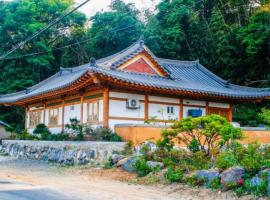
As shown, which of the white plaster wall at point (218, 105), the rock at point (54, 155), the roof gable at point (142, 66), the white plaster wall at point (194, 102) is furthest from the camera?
the white plaster wall at point (218, 105)

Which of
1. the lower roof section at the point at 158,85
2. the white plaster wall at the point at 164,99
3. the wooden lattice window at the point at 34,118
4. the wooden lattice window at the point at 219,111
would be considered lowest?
the wooden lattice window at the point at 34,118

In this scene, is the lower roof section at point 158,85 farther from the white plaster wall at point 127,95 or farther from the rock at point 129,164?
the rock at point 129,164

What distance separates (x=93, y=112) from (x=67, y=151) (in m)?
3.13

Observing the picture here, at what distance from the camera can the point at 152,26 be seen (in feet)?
138

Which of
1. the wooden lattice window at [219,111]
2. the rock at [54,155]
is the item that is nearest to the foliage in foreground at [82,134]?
the rock at [54,155]

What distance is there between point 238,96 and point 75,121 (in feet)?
29.6

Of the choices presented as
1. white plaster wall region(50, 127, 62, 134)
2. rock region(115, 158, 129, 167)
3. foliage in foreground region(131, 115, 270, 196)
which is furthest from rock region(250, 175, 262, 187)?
white plaster wall region(50, 127, 62, 134)

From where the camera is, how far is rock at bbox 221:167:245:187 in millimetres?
9484

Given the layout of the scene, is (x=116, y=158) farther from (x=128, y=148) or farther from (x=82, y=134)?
(x=82, y=134)

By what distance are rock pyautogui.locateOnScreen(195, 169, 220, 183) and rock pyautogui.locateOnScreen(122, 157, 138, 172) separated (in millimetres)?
3284

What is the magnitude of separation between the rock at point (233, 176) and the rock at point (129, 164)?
419 centimetres

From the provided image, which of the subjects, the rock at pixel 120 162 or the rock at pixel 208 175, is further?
the rock at pixel 120 162

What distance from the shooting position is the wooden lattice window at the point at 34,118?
26.8m

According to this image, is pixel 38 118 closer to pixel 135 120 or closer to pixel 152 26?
pixel 135 120
